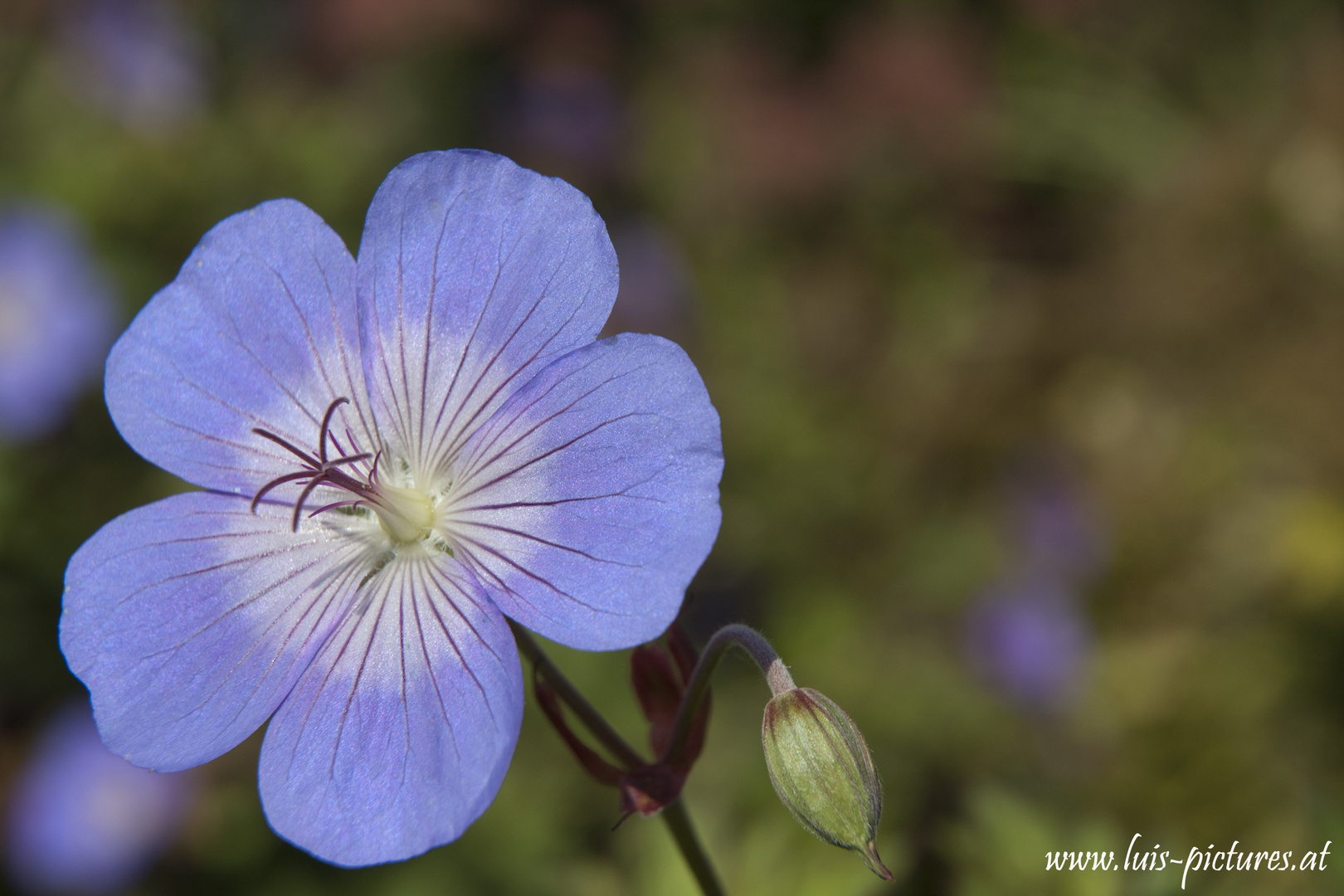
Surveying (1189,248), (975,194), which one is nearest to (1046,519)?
(1189,248)

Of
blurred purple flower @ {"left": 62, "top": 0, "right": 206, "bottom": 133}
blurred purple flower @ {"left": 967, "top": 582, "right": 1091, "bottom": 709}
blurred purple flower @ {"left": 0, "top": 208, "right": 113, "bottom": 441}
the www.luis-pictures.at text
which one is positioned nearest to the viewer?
the www.luis-pictures.at text

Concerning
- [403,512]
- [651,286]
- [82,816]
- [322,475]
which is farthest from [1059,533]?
[82,816]

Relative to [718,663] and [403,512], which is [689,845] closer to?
[718,663]

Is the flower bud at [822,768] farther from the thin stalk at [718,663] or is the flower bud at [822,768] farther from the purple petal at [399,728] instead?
the purple petal at [399,728]

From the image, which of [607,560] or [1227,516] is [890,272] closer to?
[1227,516]

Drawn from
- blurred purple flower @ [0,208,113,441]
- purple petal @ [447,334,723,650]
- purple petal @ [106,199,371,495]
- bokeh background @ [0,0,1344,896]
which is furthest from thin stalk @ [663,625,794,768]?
blurred purple flower @ [0,208,113,441]

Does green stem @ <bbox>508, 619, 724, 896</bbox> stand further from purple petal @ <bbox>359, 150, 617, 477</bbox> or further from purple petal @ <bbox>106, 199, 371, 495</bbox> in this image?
purple petal @ <bbox>106, 199, 371, 495</bbox>
